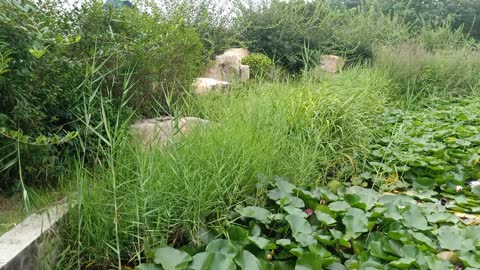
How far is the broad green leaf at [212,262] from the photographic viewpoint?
62.6 inches

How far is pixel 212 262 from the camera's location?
1609mm

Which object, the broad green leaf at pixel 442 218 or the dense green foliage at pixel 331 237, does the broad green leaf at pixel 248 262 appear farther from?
the broad green leaf at pixel 442 218

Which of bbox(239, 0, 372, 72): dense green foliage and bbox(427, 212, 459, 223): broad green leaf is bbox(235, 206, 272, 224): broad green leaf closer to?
bbox(427, 212, 459, 223): broad green leaf

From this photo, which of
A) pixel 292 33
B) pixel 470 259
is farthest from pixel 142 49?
pixel 292 33

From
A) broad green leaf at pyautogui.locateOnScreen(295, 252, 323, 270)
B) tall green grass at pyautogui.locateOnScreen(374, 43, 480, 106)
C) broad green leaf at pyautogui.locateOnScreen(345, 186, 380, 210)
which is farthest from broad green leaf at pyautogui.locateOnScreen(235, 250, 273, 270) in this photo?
tall green grass at pyautogui.locateOnScreen(374, 43, 480, 106)

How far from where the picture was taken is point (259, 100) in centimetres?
316

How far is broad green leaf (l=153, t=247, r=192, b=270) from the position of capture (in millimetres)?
1604

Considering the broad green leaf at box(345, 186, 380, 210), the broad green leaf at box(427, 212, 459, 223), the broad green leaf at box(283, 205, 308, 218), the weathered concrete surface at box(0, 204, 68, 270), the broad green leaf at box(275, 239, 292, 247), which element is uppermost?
the weathered concrete surface at box(0, 204, 68, 270)

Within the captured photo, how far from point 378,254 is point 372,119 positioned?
2.23m

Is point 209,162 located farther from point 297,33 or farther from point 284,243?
point 297,33

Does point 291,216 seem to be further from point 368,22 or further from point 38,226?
point 368,22

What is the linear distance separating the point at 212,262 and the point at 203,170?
562 mm

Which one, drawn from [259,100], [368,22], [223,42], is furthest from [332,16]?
[259,100]

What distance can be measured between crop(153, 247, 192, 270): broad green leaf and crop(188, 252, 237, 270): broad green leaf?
1.2 inches
